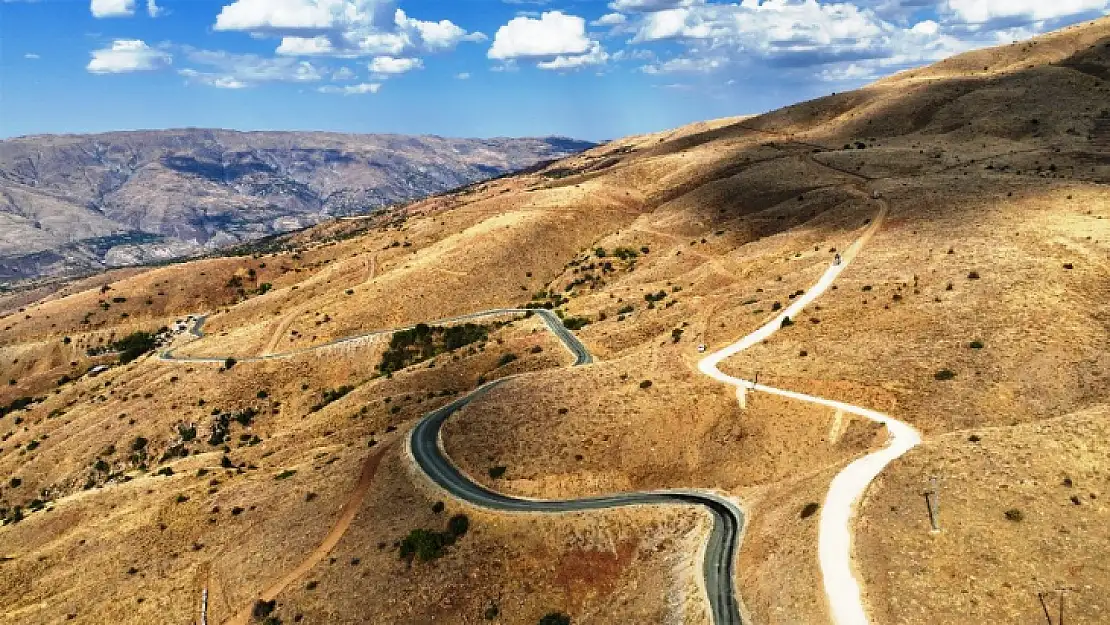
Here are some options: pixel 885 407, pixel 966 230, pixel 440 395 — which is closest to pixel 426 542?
pixel 440 395

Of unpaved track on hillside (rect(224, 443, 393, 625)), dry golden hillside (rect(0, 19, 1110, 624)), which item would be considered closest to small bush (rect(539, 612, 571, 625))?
dry golden hillside (rect(0, 19, 1110, 624))

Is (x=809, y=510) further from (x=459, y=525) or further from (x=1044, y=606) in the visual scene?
(x=459, y=525)

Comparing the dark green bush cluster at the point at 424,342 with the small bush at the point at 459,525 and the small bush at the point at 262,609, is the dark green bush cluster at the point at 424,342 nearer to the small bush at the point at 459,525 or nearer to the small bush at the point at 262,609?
the small bush at the point at 459,525

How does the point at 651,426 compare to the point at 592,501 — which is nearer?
the point at 592,501

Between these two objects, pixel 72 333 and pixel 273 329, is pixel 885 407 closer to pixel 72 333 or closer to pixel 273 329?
pixel 273 329

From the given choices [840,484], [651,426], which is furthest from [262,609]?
[840,484]

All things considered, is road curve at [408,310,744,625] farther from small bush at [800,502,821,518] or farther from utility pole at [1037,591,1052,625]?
utility pole at [1037,591,1052,625]
